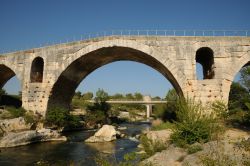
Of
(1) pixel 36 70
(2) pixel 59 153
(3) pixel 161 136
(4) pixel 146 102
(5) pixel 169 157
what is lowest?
(2) pixel 59 153

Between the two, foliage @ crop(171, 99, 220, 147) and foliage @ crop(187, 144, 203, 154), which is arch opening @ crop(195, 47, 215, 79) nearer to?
foliage @ crop(171, 99, 220, 147)

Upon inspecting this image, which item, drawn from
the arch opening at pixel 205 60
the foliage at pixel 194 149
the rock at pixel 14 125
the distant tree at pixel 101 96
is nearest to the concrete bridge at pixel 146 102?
the distant tree at pixel 101 96

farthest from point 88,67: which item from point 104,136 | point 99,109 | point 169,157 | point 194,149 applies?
point 194,149

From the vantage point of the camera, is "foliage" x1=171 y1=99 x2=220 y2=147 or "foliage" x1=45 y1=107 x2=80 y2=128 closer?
"foliage" x1=171 y1=99 x2=220 y2=147

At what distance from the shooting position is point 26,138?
63.9 ft

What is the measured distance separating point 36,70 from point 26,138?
33.8ft

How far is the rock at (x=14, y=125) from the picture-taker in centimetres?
2183

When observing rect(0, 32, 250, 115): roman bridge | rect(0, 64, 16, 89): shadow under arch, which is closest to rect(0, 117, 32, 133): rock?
rect(0, 32, 250, 115): roman bridge

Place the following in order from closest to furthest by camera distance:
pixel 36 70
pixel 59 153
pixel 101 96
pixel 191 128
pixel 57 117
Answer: pixel 191 128 → pixel 59 153 → pixel 57 117 → pixel 36 70 → pixel 101 96

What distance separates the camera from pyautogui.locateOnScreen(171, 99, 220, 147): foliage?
1204cm

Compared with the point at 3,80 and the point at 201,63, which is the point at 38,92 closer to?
the point at 3,80

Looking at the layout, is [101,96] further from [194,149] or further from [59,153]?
[194,149]

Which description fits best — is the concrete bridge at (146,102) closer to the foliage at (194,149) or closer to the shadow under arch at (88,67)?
the shadow under arch at (88,67)

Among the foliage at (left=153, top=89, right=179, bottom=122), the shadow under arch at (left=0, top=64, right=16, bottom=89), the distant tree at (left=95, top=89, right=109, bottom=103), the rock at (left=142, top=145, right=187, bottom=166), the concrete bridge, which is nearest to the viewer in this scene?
the rock at (left=142, top=145, right=187, bottom=166)
